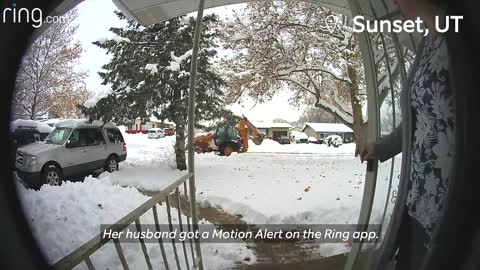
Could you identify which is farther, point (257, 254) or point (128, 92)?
point (128, 92)

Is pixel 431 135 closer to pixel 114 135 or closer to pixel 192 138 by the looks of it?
pixel 192 138

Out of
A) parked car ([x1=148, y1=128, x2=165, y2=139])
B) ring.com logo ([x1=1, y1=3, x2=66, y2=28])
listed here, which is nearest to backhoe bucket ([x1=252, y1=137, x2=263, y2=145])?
parked car ([x1=148, y1=128, x2=165, y2=139])

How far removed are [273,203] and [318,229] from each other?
1.70 meters

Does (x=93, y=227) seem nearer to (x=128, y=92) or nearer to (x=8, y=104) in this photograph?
(x=8, y=104)

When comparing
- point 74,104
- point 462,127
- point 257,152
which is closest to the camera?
point 462,127

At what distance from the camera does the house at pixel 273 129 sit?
11164 millimetres

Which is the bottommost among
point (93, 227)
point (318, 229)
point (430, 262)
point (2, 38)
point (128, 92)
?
point (318, 229)

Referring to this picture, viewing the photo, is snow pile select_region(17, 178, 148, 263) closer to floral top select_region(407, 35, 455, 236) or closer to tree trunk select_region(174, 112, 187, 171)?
floral top select_region(407, 35, 455, 236)

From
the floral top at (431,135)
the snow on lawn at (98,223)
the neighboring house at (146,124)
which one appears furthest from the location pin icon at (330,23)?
the floral top at (431,135)

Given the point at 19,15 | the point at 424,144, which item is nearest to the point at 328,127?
the point at 424,144

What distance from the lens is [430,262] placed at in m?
0.68

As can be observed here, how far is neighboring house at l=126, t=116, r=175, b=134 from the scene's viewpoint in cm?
941

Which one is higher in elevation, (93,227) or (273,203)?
(93,227)

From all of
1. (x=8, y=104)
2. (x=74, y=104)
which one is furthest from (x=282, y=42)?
(x=8, y=104)
